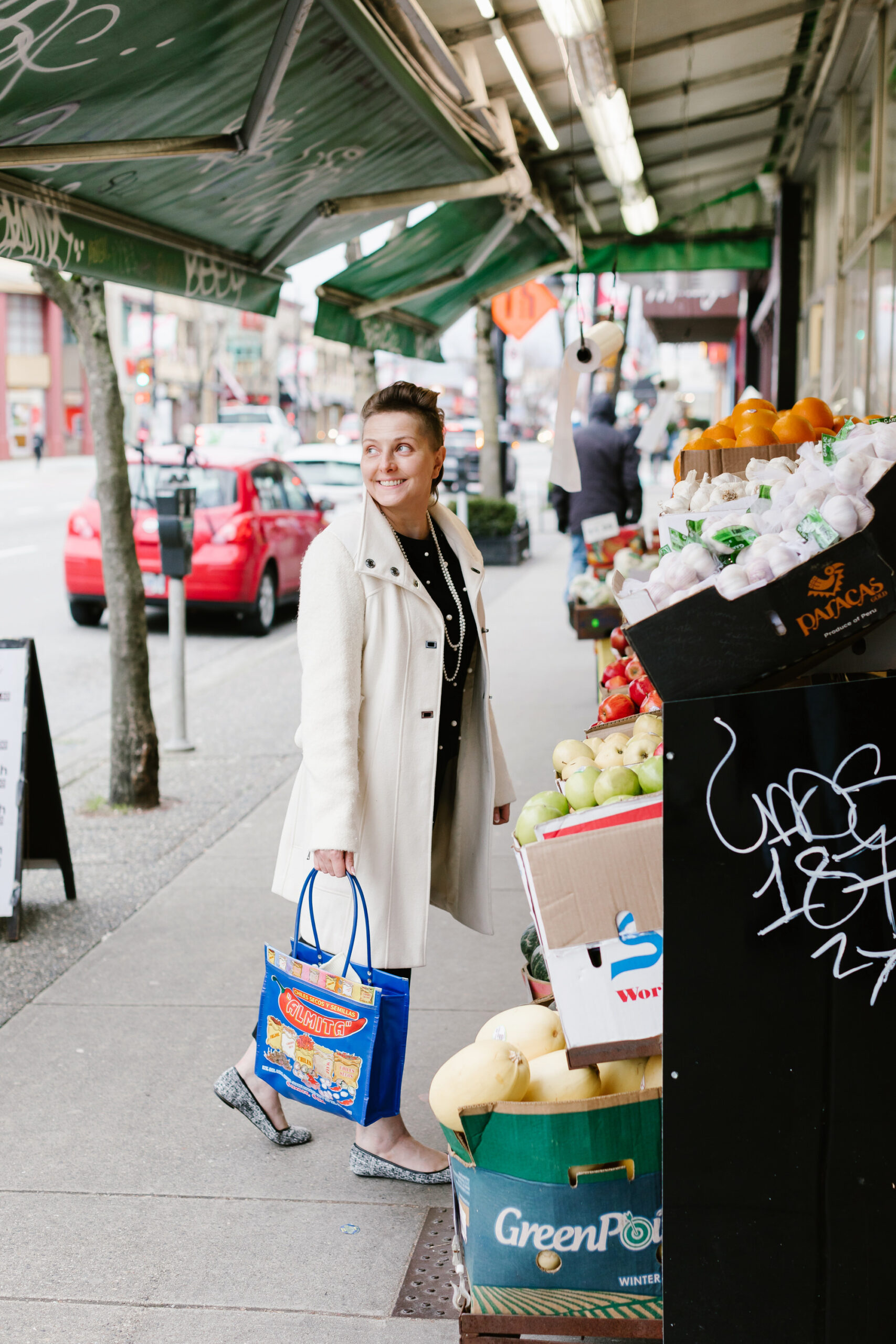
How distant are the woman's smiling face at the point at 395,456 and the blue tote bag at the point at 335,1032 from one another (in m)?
0.96

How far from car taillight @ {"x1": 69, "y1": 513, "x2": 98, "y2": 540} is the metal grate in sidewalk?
10.2 metres

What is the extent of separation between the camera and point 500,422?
19188 mm

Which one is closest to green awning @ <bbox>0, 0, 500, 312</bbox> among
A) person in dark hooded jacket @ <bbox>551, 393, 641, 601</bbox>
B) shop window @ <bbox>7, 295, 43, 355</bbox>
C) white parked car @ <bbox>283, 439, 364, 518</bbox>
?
person in dark hooded jacket @ <bbox>551, 393, 641, 601</bbox>

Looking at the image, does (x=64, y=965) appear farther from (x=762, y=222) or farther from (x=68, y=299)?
(x=762, y=222)

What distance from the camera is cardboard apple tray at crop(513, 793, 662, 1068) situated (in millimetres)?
2242

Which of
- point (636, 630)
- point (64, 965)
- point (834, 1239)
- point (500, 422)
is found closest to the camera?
point (636, 630)

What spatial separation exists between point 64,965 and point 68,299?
3121 millimetres

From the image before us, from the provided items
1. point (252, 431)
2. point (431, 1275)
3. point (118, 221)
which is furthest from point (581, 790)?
point (252, 431)

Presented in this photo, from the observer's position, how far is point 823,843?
211cm

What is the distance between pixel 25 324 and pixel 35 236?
170ft

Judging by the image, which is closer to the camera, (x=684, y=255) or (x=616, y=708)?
(x=616, y=708)

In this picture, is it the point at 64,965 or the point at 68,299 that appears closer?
the point at 64,965

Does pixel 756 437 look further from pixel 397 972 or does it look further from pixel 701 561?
pixel 397 972

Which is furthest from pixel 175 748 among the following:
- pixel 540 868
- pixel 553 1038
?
pixel 540 868
